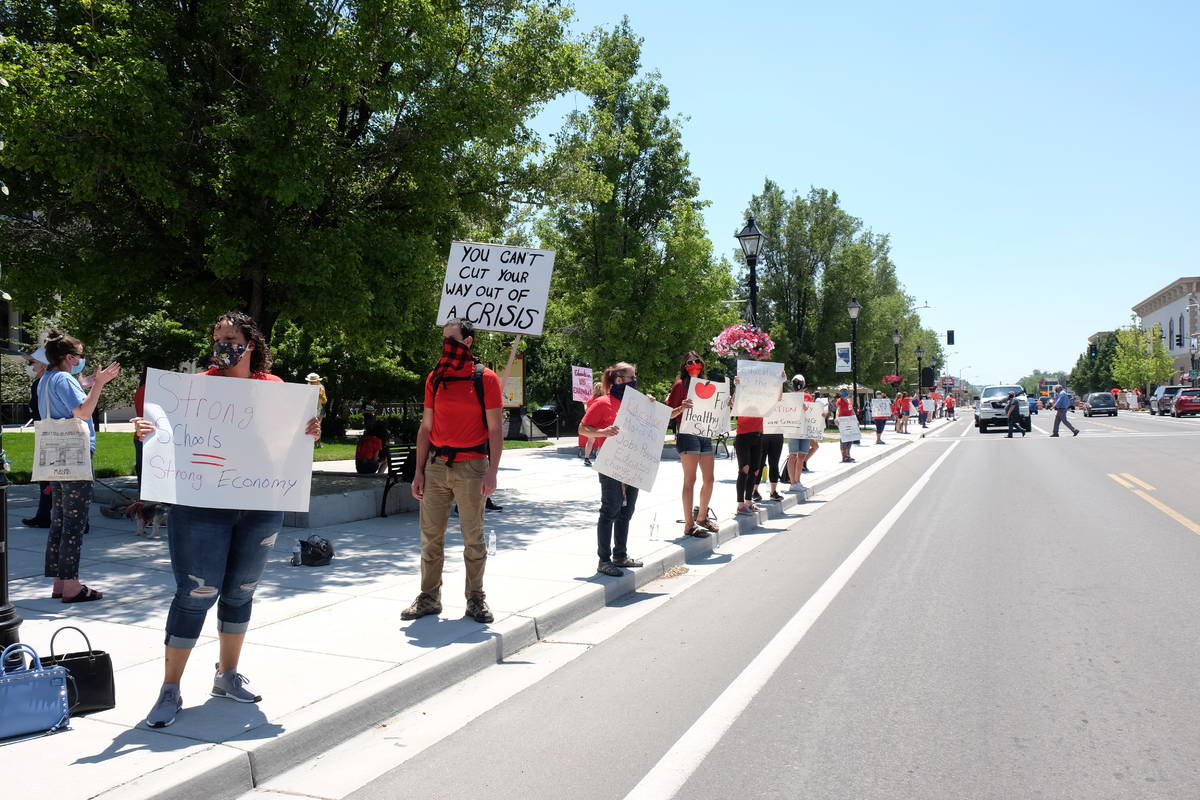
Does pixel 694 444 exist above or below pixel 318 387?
below

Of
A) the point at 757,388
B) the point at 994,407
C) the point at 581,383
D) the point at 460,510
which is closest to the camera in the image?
the point at 460,510

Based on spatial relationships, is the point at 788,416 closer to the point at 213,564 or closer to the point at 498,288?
the point at 498,288

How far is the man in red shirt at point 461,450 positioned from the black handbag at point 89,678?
7.08ft

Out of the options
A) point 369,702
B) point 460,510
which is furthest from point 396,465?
point 369,702

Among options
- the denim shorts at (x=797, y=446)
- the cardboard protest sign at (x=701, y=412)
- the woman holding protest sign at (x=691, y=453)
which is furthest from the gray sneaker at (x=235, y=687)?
the denim shorts at (x=797, y=446)

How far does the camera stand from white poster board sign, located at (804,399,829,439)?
15.8 m

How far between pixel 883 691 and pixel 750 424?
6.57 m

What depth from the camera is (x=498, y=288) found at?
26.9 ft

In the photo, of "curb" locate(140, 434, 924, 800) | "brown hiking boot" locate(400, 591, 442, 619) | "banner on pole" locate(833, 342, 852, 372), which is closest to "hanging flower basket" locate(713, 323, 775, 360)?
"curb" locate(140, 434, 924, 800)

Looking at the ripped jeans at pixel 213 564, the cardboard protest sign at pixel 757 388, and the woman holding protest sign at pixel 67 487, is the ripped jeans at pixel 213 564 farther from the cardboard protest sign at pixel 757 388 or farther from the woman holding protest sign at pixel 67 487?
the cardboard protest sign at pixel 757 388

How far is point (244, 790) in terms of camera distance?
3973 mm

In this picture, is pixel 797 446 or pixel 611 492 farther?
pixel 797 446

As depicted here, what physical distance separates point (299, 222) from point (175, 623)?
25.8 feet

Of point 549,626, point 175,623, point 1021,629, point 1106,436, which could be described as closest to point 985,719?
point 1021,629
